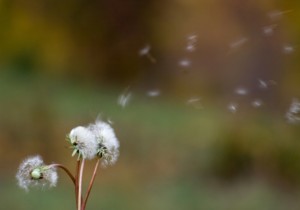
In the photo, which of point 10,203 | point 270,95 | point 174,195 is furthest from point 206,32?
point 10,203

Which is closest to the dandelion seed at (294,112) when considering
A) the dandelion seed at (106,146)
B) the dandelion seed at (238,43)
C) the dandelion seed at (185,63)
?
the dandelion seed at (238,43)

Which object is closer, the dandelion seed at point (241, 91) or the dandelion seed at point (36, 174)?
the dandelion seed at point (36, 174)

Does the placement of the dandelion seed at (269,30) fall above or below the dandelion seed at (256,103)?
above

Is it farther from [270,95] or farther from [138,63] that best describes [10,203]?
[270,95]

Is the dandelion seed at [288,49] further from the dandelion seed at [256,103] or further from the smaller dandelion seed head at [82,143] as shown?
the smaller dandelion seed head at [82,143]

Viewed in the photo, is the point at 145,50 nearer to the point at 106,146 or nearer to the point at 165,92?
the point at 165,92

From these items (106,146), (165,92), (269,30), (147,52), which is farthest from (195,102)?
(106,146)

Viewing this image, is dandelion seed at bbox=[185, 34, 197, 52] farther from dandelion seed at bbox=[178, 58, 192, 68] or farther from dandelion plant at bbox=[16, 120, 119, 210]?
dandelion plant at bbox=[16, 120, 119, 210]
